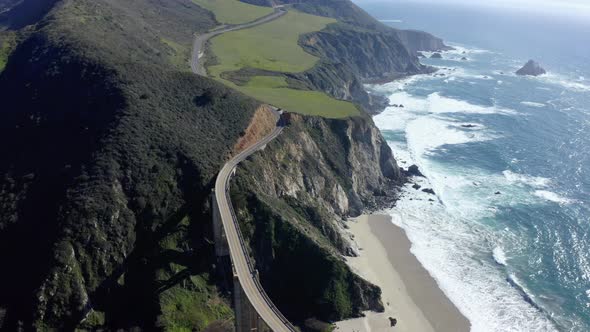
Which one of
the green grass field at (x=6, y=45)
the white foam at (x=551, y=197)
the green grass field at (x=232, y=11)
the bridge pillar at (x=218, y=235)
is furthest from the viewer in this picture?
the green grass field at (x=232, y=11)

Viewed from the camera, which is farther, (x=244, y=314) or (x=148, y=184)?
(x=148, y=184)

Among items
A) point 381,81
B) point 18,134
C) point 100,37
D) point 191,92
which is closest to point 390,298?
point 191,92

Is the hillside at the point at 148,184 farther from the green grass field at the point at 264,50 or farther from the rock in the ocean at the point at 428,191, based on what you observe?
the green grass field at the point at 264,50

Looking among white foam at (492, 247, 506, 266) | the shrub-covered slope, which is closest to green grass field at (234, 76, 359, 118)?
the shrub-covered slope

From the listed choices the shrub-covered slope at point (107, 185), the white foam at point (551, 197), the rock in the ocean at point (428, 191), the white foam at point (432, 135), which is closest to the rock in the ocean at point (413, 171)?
the rock in the ocean at point (428, 191)

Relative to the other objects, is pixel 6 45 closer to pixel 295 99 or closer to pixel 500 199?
pixel 295 99

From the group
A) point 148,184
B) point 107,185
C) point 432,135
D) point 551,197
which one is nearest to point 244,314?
point 148,184
